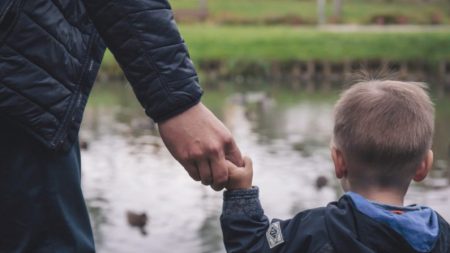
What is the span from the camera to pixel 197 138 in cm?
214

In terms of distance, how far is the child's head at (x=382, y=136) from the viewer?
7.72 feet

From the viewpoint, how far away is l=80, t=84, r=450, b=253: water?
26.5 ft

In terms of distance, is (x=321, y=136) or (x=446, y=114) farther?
(x=446, y=114)

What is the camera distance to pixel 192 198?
9.38 meters

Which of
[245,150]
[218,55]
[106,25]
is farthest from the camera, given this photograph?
[218,55]

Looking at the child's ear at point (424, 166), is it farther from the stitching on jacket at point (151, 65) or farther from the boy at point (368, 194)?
the stitching on jacket at point (151, 65)

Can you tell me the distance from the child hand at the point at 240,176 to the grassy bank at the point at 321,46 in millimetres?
24553

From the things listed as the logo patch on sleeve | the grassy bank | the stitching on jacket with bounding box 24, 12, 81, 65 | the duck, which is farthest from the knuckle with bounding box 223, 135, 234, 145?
the grassy bank

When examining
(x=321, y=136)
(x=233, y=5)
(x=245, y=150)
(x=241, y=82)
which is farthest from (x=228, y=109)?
(x=233, y=5)

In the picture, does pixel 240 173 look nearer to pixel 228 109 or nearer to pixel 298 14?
pixel 228 109

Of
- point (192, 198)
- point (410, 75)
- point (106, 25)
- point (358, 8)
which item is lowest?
point (358, 8)

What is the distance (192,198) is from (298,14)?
3648cm

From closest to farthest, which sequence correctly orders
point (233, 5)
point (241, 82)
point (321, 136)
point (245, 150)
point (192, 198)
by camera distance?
point (192, 198) < point (245, 150) < point (321, 136) < point (241, 82) < point (233, 5)

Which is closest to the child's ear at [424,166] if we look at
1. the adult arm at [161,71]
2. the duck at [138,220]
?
the adult arm at [161,71]
